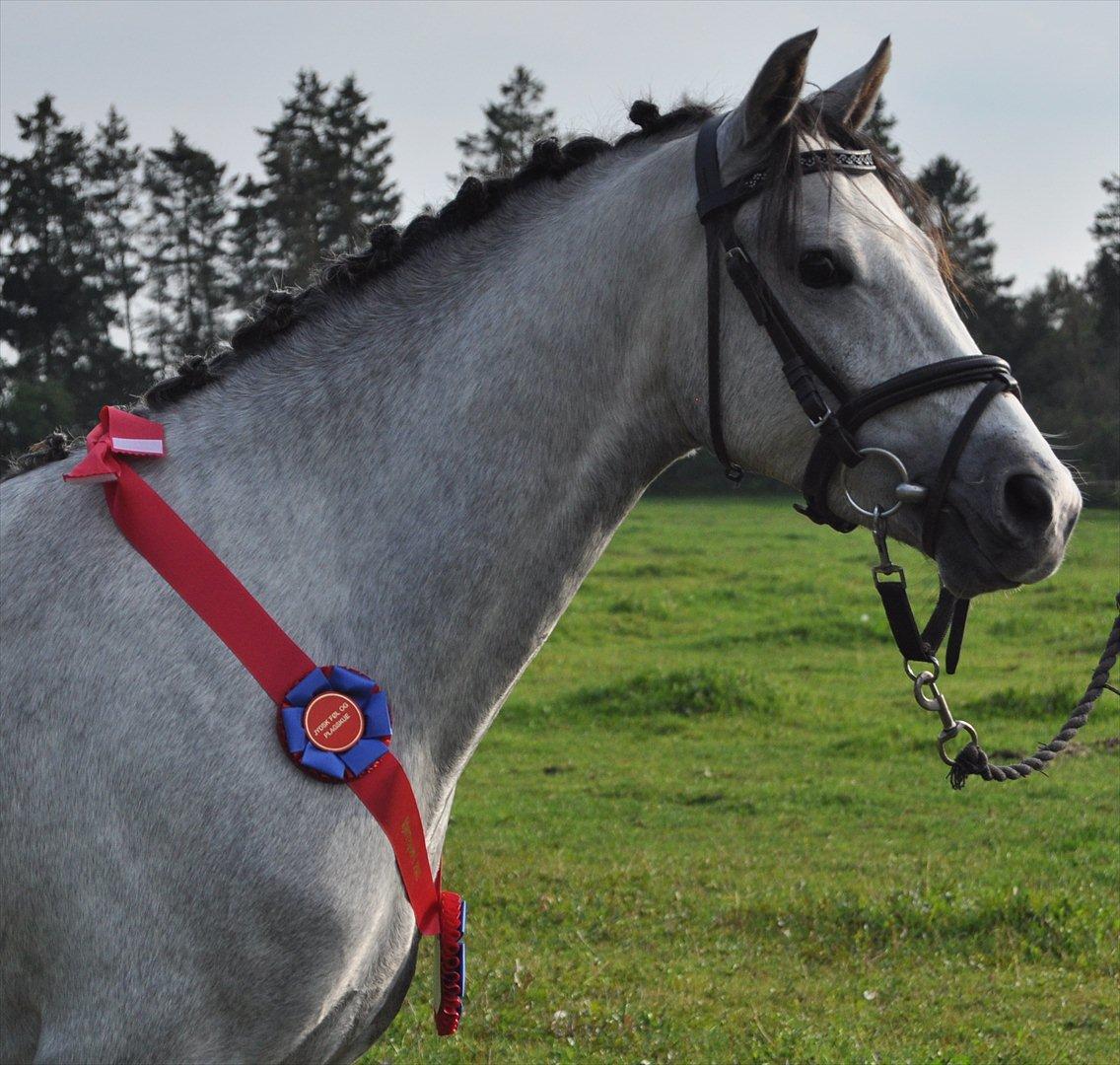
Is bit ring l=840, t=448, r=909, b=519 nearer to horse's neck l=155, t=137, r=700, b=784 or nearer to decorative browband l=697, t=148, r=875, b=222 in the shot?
horse's neck l=155, t=137, r=700, b=784

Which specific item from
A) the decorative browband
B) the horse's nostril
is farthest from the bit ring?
the decorative browband

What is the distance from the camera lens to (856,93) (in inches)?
105

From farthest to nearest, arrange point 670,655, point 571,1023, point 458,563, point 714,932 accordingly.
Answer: point 670,655, point 714,932, point 571,1023, point 458,563

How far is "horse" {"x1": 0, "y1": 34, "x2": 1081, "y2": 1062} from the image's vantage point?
231cm

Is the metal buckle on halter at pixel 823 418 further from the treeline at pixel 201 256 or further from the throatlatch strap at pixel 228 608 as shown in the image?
the treeline at pixel 201 256

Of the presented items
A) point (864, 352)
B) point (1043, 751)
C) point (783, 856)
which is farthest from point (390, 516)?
point (783, 856)

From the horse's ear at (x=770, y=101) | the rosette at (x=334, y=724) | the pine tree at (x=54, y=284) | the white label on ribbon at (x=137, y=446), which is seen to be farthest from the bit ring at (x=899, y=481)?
the pine tree at (x=54, y=284)

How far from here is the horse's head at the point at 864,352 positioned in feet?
7.59

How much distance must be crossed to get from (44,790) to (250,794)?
415 millimetres

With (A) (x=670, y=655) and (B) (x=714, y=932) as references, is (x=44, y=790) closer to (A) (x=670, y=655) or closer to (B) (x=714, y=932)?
(B) (x=714, y=932)

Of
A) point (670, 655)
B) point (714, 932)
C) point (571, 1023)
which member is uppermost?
point (571, 1023)

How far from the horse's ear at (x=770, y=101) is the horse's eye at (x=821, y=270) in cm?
30

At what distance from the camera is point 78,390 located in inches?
1149

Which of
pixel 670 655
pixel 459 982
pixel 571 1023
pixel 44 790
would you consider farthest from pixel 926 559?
pixel 670 655
